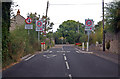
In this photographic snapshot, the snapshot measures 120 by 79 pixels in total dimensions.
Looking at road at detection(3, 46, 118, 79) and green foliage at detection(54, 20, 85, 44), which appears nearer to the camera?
road at detection(3, 46, 118, 79)

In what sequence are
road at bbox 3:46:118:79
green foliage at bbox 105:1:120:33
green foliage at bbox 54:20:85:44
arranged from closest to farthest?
road at bbox 3:46:118:79 → green foliage at bbox 105:1:120:33 → green foliage at bbox 54:20:85:44

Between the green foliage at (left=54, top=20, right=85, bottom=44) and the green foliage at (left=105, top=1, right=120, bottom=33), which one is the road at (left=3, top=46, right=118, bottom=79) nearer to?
the green foliage at (left=105, top=1, right=120, bottom=33)

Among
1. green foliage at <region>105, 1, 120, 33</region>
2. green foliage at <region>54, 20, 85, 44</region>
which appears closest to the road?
green foliage at <region>105, 1, 120, 33</region>

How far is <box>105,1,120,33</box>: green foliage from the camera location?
79.8 feet

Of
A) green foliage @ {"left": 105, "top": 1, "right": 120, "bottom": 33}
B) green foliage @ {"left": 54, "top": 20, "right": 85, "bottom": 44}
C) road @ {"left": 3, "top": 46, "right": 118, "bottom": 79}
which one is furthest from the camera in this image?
green foliage @ {"left": 54, "top": 20, "right": 85, "bottom": 44}

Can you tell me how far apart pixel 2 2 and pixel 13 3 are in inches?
89.4

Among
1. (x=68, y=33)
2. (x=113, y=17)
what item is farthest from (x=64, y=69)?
(x=68, y=33)

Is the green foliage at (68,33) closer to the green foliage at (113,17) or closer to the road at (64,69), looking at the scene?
the green foliage at (113,17)

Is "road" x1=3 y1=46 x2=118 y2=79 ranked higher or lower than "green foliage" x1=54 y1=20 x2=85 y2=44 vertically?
lower

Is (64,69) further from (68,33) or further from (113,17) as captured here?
(68,33)

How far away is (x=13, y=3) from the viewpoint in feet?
51.4

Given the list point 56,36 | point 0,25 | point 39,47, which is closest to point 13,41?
point 0,25

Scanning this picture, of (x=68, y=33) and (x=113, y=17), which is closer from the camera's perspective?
(x=113, y=17)

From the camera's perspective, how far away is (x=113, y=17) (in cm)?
2509
